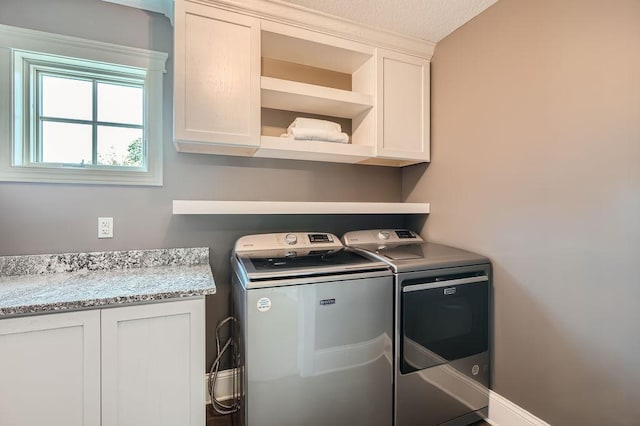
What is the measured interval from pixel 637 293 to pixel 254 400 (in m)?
1.57

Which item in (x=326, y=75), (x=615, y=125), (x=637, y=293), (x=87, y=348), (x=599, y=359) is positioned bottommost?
(x=599, y=359)

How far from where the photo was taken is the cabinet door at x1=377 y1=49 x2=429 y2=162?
1945 millimetres

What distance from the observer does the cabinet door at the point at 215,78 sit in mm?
1510

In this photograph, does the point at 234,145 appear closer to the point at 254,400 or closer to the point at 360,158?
the point at 360,158

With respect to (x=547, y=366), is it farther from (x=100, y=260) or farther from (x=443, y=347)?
(x=100, y=260)

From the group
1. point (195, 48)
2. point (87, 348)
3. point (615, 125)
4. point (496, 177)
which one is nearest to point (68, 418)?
point (87, 348)

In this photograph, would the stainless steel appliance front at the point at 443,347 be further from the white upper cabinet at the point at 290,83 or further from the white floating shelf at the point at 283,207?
the white upper cabinet at the point at 290,83

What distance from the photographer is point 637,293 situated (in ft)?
3.74

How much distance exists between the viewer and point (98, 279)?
140 centimetres

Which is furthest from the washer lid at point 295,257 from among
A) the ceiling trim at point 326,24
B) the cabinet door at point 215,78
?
the ceiling trim at point 326,24

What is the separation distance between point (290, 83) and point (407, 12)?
2.62 feet

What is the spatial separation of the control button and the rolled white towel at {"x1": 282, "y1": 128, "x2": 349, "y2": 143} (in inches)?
24.3

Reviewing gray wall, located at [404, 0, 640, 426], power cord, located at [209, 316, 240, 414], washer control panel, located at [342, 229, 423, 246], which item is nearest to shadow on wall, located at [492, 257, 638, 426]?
gray wall, located at [404, 0, 640, 426]

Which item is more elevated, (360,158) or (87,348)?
(360,158)
